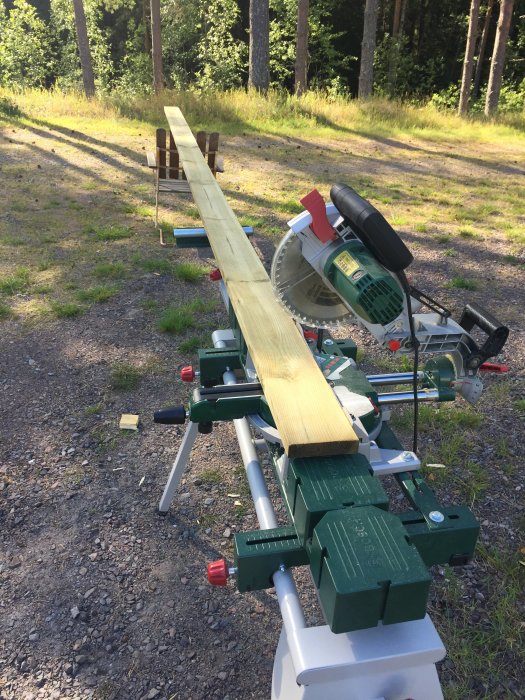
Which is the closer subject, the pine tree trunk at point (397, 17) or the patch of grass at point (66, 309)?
the patch of grass at point (66, 309)

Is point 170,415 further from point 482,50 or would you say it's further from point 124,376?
point 482,50

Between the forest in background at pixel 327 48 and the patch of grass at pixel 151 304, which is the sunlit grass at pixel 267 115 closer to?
the forest in background at pixel 327 48

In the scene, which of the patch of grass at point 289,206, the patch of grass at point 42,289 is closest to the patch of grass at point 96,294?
the patch of grass at point 42,289

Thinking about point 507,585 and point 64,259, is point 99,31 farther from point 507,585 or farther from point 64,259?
point 507,585

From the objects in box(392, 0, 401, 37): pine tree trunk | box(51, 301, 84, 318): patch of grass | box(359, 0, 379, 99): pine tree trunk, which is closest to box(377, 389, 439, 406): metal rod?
box(51, 301, 84, 318): patch of grass

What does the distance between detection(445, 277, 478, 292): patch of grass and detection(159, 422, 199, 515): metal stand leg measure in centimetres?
405

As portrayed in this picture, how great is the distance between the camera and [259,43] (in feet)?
47.1

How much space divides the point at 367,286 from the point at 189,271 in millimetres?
4165

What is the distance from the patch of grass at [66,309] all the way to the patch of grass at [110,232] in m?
1.81

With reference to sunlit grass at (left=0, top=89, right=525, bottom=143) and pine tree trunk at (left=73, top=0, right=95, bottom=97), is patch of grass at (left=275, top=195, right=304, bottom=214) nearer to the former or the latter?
sunlit grass at (left=0, top=89, right=525, bottom=143)

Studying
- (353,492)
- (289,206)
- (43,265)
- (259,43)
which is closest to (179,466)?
(353,492)

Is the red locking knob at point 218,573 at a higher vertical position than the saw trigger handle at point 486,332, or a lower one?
lower

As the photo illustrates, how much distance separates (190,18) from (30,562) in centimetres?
2867

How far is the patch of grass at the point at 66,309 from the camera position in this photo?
4.87 m
